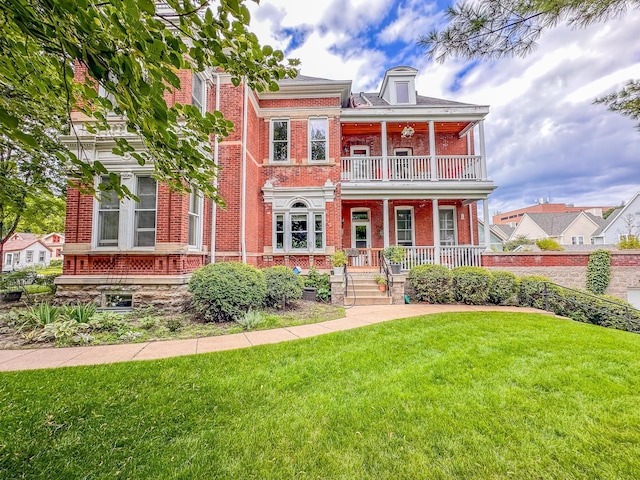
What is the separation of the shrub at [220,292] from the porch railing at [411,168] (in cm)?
680

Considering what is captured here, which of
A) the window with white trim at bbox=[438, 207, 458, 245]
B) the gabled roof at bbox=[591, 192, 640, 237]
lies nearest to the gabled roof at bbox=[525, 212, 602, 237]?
the gabled roof at bbox=[591, 192, 640, 237]

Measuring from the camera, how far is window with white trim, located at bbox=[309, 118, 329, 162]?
1134 centimetres

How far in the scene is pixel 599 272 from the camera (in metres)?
9.60

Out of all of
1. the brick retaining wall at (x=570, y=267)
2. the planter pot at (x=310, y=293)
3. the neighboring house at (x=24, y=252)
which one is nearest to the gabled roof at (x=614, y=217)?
the brick retaining wall at (x=570, y=267)

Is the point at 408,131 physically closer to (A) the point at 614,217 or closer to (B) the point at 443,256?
(B) the point at 443,256

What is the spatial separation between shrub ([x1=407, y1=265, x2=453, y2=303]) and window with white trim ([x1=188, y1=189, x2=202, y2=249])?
6803mm

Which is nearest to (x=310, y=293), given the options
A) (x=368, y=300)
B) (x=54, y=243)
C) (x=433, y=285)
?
(x=368, y=300)

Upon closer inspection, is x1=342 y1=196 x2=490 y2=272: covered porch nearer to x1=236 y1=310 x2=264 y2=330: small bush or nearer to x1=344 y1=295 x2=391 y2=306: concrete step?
x1=344 y1=295 x2=391 y2=306: concrete step

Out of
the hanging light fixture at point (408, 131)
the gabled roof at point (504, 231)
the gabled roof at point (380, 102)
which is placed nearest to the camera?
the hanging light fixture at point (408, 131)

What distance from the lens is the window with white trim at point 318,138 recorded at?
37.2 feet

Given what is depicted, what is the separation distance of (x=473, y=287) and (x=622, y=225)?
33.8 m

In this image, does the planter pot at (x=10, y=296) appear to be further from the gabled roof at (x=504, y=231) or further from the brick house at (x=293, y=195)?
the gabled roof at (x=504, y=231)

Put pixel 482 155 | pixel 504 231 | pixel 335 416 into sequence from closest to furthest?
pixel 335 416, pixel 482 155, pixel 504 231

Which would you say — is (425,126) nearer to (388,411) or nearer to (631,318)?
(631,318)
